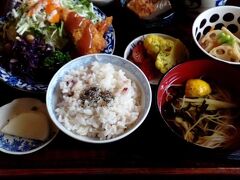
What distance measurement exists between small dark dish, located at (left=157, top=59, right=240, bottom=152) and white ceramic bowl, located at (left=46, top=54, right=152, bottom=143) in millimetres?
53

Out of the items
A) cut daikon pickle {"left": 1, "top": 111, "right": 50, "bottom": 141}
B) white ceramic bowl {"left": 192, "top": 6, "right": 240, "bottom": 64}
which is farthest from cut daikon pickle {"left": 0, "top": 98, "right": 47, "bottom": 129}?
white ceramic bowl {"left": 192, "top": 6, "right": 240, "bottom": 64}

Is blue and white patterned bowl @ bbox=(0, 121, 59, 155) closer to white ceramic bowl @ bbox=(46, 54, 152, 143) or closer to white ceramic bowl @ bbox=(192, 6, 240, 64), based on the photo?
white ceramic bowl @ bbox=(46, 54, 152, 143)

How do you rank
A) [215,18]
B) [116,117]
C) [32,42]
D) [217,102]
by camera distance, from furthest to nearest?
[215,18]
[32,42]
[217,102]
[116,117]

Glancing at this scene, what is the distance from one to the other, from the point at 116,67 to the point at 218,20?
512 millimetres

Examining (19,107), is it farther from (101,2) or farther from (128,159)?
(101,2)

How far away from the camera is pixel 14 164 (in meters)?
1.25

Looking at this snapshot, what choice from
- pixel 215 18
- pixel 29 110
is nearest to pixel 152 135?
pixel 29 110

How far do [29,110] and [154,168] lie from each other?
19.8 inches

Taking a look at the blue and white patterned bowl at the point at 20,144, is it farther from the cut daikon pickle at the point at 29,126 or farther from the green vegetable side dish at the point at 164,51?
the green vegetable side dish at the point at 164,51

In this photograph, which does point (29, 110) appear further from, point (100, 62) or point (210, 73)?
point (210, 73)

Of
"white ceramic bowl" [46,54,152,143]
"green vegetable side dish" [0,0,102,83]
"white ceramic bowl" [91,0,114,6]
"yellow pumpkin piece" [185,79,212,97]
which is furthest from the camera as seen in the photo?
"white ceramic bowl" [91,0,114,6]

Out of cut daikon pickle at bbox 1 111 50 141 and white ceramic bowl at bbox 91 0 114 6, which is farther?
white ceramic bowl at bbox 91 0 114 6

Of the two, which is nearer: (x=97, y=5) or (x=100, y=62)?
(x=100, y=62)

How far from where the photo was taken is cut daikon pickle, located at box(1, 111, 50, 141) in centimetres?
129
